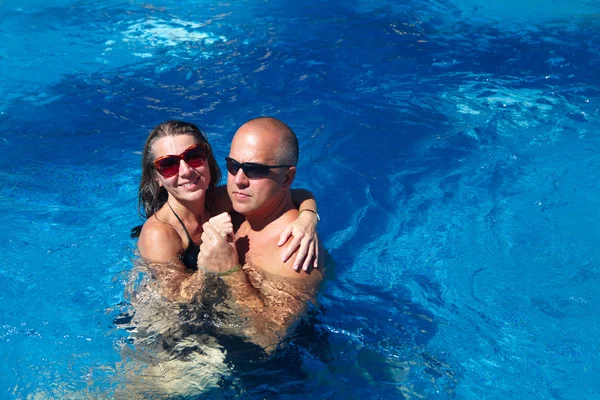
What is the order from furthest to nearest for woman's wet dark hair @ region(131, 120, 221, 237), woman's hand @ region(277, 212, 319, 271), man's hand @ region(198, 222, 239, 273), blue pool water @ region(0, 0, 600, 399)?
1. blue pool water @ region(0, 0, 600, 399)
2. woman's wet dark hair @ region(131, 120, 221, 237)
3. woman's hand @ region(277, 212, 319, 271)
4. man's hand @ region(198, 222, 239, 273)

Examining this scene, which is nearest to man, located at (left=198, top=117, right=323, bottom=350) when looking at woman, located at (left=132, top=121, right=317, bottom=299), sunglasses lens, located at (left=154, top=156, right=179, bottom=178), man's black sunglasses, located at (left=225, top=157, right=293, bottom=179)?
man's black sunglasses, located at (left=225, top=157, right=293, bottom=179)

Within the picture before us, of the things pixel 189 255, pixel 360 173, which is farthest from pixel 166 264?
pixel 360 173

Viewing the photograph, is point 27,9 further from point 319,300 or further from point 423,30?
point 319,300

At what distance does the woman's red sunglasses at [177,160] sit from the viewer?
4.46 m

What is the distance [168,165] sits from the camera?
14.7ft

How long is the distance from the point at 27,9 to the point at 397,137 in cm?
880

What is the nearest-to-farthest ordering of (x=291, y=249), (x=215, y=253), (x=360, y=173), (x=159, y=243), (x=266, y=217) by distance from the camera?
(x=215, y=253)
(x=291, y=249)
(x=159, y=243)
(x=266, y=217)
(x=360, y=173)

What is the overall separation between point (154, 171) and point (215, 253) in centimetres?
97

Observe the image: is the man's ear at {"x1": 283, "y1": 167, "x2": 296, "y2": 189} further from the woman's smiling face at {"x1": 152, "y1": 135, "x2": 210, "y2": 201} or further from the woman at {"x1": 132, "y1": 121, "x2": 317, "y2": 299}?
the woman's smiling face at {"x1": 152, "y1": 135, "x2": 210, "y2": 201}

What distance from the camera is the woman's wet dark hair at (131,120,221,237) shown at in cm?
457

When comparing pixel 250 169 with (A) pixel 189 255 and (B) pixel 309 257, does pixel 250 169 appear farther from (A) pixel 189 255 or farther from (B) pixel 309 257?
(A) pixel 189 255

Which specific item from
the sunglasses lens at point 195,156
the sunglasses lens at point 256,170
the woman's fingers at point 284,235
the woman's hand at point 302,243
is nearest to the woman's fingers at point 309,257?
the woman's hand at point 302,243

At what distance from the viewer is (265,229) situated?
4.67 metres

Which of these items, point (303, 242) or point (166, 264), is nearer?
point (303, 242)
